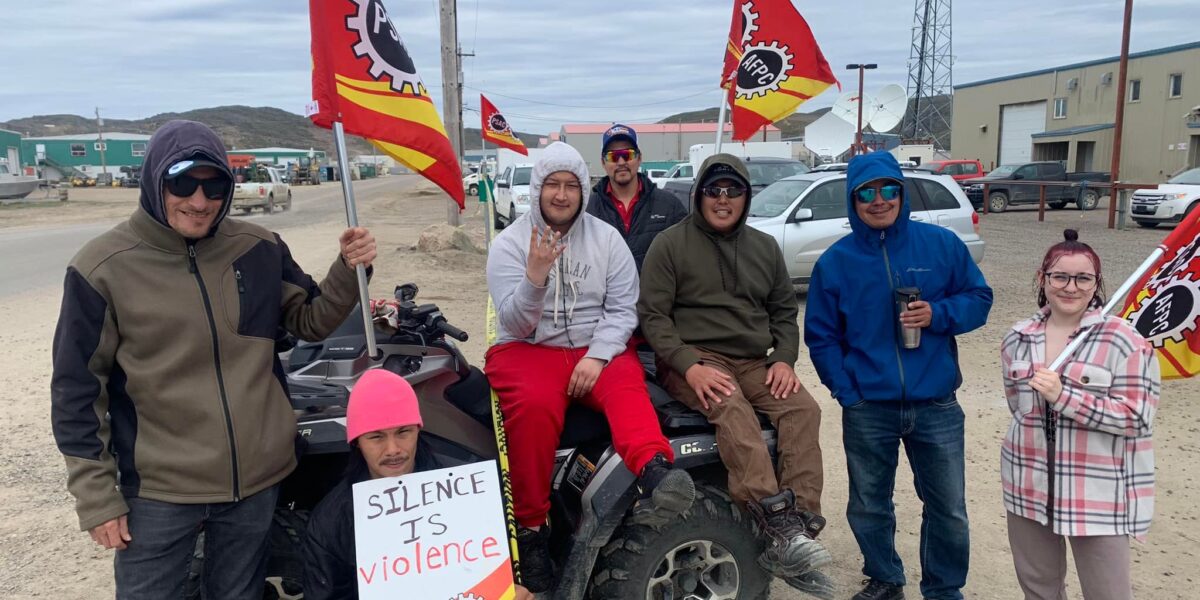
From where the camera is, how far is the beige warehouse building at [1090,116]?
3494 centimetres

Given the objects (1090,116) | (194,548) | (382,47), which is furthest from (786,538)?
(1090,116)

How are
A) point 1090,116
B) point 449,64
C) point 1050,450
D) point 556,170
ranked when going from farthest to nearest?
point 1090,116, point 449,64, point 556,170, point 1050,450

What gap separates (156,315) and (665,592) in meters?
2.04

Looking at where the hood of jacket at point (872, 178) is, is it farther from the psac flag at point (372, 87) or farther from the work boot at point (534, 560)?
the work boot at point (534, 560)

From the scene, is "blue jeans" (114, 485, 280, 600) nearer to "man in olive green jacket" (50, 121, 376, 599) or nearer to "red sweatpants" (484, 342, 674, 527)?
"man in olive green jacket" (50, 121, 376, 599)

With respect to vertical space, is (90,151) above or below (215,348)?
above

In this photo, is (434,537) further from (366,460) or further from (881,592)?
(881,592)

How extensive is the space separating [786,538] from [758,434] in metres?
0.40

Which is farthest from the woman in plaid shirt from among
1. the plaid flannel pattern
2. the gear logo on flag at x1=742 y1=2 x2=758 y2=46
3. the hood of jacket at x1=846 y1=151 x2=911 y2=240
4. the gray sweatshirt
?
the gear logo on flag at x1=742 y1=2 x2=758 y2=46

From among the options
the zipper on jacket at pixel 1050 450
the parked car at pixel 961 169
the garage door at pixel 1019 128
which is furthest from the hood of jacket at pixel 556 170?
the garage door at pixel 1019 128

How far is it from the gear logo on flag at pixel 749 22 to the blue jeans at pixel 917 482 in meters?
3.04

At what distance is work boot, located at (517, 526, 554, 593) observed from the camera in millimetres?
3051

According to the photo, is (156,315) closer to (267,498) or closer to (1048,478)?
(267,498)

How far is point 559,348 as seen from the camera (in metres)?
3.29
